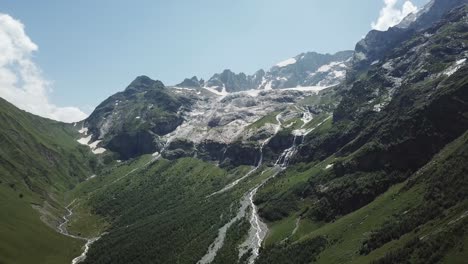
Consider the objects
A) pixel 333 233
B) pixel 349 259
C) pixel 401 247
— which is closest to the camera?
pixel 401 247

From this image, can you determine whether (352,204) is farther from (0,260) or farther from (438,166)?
(0,260)

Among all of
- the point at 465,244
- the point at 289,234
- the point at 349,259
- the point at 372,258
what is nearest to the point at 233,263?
the point at 289,234

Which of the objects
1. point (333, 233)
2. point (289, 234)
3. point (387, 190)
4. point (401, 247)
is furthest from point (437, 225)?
point (289, 234)

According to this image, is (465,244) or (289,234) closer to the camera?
(465,244)

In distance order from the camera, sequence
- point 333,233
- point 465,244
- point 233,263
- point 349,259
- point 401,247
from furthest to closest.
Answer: point 233,263
point 333,233
point 349,259
point 401,247
point 465,244

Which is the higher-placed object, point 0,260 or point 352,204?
point 0,260

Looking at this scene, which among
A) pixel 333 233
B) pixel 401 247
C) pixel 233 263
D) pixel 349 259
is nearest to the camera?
pixel 401 247

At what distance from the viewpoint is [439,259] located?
10600 centimetres

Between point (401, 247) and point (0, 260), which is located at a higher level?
point (0, 260)

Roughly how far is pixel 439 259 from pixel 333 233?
6801cm

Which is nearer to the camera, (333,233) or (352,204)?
(333,233)

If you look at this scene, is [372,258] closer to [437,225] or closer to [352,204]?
[437,225]

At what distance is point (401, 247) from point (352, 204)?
74.1 meters

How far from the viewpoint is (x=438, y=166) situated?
173625 mm
